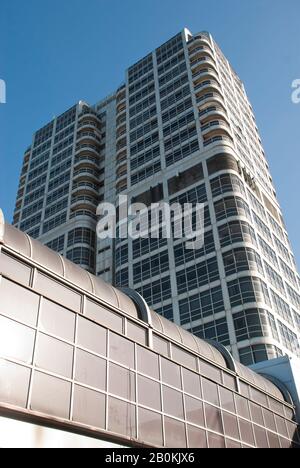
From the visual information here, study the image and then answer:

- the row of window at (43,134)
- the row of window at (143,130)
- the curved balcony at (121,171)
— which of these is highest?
the row of window at (43,134)

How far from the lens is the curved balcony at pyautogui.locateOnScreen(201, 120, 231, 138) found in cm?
6412

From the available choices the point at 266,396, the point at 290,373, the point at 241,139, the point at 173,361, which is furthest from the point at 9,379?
the point at 241,139

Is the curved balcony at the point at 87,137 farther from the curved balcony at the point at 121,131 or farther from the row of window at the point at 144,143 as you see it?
the row of window at the point at 144,143

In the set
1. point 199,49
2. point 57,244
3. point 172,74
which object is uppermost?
point 199,49

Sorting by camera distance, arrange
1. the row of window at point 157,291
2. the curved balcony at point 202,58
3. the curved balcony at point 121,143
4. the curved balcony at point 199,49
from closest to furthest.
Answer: the row of window at point 157,291 → the curved balcony at point 202,58 → the curved balcony at point 199,49 → the curved balcony at point 121,143

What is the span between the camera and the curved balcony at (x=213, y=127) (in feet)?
210

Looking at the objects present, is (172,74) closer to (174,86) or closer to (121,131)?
(174,86)

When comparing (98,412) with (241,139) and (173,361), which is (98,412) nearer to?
(173,361)

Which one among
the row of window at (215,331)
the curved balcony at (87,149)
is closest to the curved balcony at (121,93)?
the curved balcony at (87,149)

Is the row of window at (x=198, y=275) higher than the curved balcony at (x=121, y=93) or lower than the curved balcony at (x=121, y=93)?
lower

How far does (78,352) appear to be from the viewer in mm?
14531

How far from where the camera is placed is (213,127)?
6419 centimetres

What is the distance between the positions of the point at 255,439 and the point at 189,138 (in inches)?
1964

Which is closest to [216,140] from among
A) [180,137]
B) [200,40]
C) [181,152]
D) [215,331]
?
[181,152]
